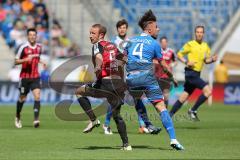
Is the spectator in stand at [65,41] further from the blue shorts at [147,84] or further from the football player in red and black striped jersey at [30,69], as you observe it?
the blue shorts at [147,84]

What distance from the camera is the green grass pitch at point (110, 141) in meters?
12.4

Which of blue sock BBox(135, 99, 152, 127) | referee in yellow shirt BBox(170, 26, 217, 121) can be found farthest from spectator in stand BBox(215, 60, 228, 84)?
blue sock BBox(135, 99, 152, 127)

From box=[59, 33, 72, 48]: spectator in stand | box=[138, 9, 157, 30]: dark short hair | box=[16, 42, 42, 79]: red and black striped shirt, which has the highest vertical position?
box=[138, 9, 157, 30]: dark short hair

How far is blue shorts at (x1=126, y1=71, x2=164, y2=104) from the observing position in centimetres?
1352

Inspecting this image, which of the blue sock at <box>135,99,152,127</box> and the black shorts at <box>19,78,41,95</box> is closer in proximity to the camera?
the blue sock at <box>135,99,152,127</box>

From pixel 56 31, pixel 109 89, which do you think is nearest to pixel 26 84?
pixel 109 89

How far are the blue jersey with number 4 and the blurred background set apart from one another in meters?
19.8

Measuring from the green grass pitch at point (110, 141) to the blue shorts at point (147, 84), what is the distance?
935 mm

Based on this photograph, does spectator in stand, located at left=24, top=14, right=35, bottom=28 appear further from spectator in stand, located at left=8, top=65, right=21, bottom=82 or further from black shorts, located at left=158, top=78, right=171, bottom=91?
black shorts, located at left=158, top=78, right=171, bottom=91

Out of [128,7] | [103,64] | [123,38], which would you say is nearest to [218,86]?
[128,7]

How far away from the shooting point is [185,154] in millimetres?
12539

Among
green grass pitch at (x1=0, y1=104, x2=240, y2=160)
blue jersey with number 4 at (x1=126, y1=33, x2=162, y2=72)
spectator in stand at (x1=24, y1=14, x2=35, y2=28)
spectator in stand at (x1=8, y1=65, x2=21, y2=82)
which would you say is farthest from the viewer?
spectator in stand at (x1=24, y1=14, x2=35, y2=28)

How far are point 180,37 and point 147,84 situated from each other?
23.5m

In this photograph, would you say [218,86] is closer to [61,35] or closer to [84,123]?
[61,35]
